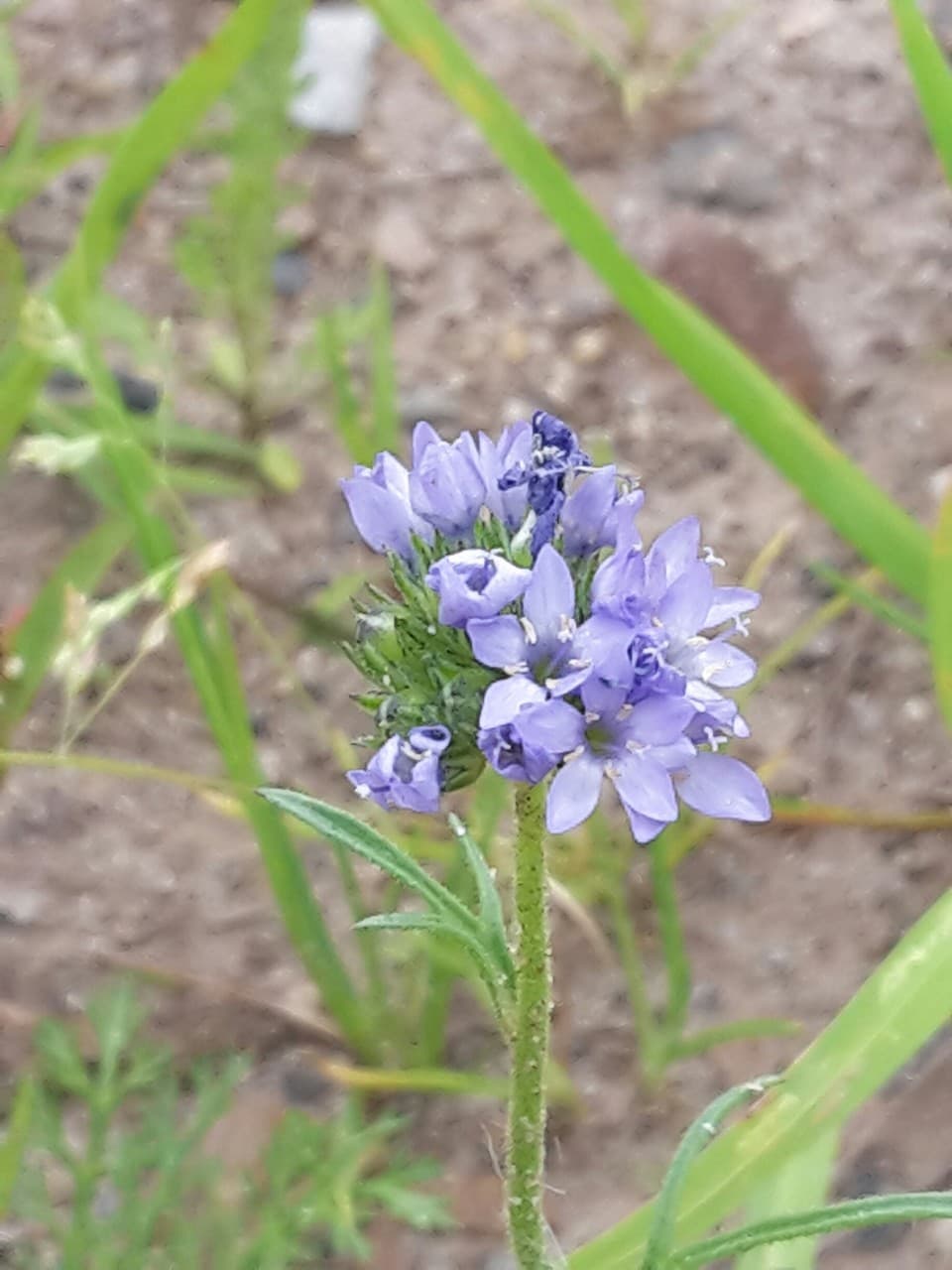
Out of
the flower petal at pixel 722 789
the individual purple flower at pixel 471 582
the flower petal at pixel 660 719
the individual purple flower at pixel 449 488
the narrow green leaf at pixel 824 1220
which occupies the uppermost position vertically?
the individual purple flower at pixel 449 488

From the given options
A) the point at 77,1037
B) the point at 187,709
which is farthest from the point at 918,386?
the point at 77,1037

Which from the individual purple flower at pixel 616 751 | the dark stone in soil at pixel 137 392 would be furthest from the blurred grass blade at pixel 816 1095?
the dark stone in soil at pixel 137 392

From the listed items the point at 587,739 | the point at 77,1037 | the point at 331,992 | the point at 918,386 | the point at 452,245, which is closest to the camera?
the point at 587,739

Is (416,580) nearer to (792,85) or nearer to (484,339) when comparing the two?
(484,339)

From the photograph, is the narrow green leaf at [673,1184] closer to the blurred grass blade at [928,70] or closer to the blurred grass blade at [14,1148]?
the blurred grass blade at [14,1148]

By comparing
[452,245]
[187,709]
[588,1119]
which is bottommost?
[588,1119]

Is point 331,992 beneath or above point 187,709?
beneath
